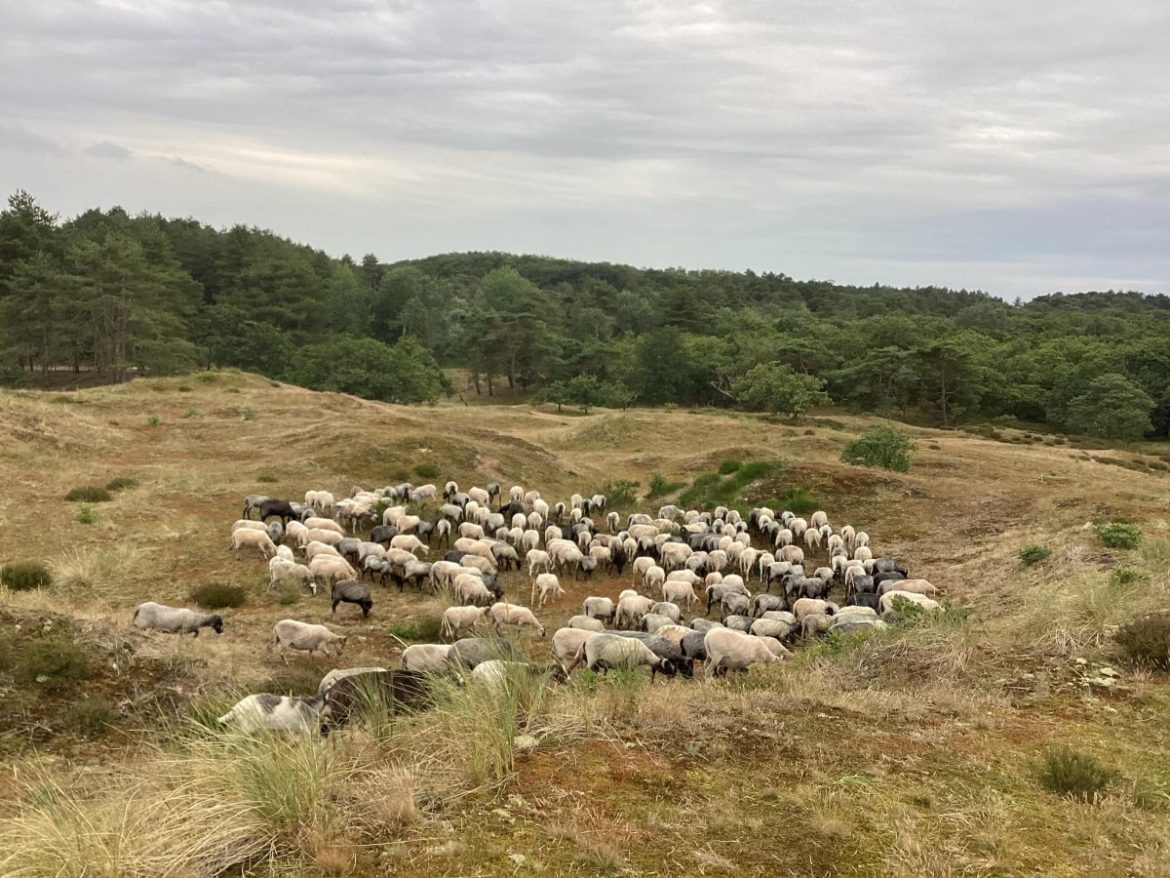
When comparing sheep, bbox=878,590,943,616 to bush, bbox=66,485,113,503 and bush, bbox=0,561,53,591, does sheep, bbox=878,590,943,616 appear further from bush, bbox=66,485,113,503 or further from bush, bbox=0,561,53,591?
bush, bbox=66,485,113,503

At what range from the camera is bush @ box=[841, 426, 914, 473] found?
2698 centimetres

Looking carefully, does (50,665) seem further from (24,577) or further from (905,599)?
(905,599)

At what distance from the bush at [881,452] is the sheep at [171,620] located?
873 inches

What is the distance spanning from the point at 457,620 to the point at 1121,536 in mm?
11837

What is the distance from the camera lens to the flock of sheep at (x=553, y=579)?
9133mm

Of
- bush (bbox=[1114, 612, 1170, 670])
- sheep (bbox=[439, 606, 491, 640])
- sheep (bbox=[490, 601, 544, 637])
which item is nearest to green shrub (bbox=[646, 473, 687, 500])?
sheep (bbox=[490, 601, 544, 637])

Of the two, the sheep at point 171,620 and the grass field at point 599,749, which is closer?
the grass field at point 599,749

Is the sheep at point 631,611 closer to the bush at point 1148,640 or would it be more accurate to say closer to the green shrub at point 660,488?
the bush at point 1148,640

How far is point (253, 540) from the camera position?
16500 millimetres

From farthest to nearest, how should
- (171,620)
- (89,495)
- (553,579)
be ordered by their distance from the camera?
Answer: 1. (89,495)
2. (553,579)
3. (171,620)

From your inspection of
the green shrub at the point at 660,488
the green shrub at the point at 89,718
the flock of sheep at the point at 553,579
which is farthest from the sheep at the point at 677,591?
the green shrub at the point at 660,488

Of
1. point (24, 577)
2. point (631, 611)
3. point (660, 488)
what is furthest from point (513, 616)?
point (660, 488)

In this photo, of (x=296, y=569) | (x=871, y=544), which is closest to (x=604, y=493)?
(x=871, y=544)

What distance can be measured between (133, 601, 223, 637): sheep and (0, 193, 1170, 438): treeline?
146ft
